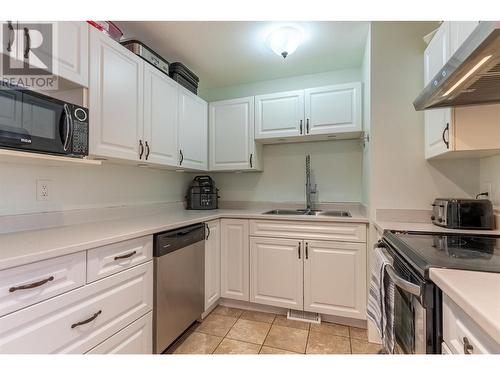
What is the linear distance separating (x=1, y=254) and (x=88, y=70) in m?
1.02

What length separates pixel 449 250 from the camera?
994 millimetres

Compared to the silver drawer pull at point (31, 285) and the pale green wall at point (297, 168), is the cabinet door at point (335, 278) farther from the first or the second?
the silver drawer pull at point (31, 285)

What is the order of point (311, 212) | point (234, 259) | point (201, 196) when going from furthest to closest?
point (201, 196) → point (311, 212) → point (234, 259)

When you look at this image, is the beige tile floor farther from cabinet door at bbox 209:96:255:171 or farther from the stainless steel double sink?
cabinet door at bbox 209:96:255:171

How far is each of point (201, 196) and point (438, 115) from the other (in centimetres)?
210

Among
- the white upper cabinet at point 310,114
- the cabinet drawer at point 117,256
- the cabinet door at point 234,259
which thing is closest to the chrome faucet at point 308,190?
the white upper cabinet at point 310,114

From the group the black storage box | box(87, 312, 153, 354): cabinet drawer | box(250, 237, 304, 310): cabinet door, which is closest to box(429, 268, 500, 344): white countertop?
box(250, 237, 304, 310): cabinet door

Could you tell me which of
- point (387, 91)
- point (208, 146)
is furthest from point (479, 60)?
point (208, 146)

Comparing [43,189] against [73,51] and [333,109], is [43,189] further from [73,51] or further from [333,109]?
[333,109]

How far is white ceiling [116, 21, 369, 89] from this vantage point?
1.76 meters

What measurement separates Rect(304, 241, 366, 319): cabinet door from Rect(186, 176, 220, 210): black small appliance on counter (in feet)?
3.80

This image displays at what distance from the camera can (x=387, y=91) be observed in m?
1.78

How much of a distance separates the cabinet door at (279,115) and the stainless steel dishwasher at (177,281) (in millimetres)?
1168

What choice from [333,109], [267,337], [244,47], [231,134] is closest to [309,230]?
[267,337]
